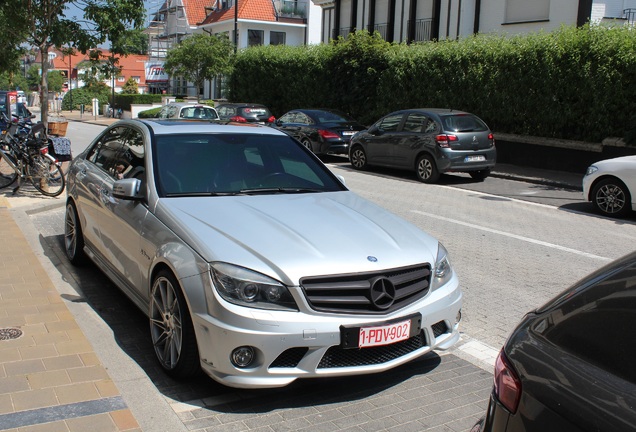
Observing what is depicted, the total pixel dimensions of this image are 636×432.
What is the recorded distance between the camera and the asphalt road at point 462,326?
399cm

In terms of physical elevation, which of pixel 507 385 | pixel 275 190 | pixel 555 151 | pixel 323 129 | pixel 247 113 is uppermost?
pixel 275 190

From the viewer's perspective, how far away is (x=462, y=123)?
1579 cm

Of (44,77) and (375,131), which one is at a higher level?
(44,77)

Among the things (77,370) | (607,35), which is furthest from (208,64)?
(77,370)

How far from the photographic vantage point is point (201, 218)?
457 centimetres

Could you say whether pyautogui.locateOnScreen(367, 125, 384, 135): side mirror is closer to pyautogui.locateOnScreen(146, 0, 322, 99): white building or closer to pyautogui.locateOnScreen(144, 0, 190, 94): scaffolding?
pyautogui.locateOnScreen(146, 0, 322, 99): white building

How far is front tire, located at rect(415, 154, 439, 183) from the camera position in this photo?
618 inches

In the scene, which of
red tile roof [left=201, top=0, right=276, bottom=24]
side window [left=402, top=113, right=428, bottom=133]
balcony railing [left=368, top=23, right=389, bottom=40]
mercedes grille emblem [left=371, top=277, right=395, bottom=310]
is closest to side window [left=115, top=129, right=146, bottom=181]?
mercedes grille emblem [left=371, top=277, right=395, bottom=310]

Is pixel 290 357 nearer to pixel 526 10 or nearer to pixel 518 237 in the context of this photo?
pixel 518 237

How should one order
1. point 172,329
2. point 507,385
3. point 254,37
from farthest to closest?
point 254,37, point 172,329, point 507,385

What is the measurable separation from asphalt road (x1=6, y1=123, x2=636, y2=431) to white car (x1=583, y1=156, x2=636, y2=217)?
39cm

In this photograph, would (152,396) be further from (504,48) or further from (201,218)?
(504,48)

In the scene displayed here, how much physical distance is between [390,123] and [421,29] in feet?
46.9

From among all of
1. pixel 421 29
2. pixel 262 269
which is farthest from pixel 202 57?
pixel 262 269
